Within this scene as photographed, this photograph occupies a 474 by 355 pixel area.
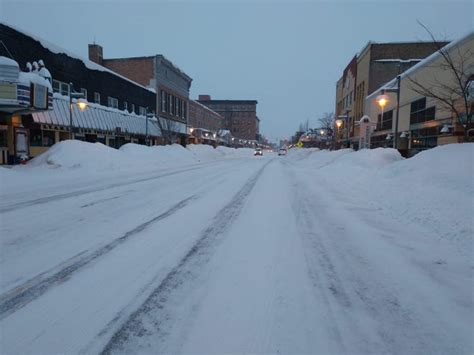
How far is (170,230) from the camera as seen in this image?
5.64 metres

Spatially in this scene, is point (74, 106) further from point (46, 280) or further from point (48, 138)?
point (46, 280)

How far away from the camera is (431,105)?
22344 mm

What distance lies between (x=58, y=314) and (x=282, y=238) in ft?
11.6

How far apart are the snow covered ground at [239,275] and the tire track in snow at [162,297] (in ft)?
0.05

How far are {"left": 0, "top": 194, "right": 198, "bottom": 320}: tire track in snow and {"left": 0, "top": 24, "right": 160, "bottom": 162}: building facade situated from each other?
19193 millimetres

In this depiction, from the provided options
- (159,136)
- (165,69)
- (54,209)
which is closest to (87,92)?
(159,136)

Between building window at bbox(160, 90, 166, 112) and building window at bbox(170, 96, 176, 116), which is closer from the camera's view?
building window at bbox(160, 90, 166, 112)

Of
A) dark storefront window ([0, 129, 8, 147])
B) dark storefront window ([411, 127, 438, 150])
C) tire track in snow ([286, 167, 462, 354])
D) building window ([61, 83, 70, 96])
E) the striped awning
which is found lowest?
tire track in snow ([286, 167, 462, 354])

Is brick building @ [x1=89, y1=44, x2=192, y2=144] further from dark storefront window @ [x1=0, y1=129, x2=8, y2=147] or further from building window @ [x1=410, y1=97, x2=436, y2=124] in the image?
building window @ [x1=410, y1=97, x2=436, y2=124]

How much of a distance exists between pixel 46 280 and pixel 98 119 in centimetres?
2741

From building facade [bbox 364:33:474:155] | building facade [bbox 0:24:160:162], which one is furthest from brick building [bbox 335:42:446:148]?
building facade [bbox 0:24:160:162]

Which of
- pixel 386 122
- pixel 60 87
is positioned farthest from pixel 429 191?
pixel 386 122

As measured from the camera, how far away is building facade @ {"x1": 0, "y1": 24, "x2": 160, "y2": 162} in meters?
20.9

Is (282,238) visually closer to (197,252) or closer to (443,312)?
(197,252)
